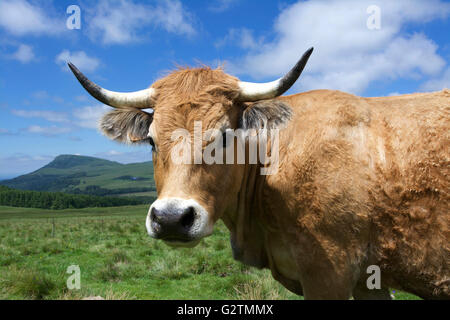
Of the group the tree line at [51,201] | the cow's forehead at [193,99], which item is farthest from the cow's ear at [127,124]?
the tree line at [51,201]

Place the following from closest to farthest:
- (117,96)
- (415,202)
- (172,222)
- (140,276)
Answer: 1. (172,222)
2. (415,202)
3. (117,96)
4. (140,276)

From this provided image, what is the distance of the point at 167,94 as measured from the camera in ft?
12.1

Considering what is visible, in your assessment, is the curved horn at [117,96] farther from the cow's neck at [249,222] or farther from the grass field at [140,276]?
the grass field at [140,276]

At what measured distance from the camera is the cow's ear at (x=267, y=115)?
12.0 feet

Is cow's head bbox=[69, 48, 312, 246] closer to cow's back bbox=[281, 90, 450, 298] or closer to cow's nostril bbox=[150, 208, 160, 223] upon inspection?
cow's nostril bbox=[150, 208, 160, 223]

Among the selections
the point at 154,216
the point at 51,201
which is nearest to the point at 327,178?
the point at 154,216

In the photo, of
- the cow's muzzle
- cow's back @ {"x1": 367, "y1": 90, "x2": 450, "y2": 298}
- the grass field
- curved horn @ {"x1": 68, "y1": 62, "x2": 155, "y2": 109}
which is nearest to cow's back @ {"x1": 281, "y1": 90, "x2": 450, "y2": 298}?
cow's back @ {"x1": 367, "y1": 90, "x2": 450, "y2": 298}

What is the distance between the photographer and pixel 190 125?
3.32 meters

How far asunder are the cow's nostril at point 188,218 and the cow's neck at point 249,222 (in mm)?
1216

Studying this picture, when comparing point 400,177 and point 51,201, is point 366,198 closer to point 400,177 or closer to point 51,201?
point 400,177

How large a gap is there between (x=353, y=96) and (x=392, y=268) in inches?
83.3

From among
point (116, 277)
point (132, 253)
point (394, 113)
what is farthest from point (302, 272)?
point (132, 253)

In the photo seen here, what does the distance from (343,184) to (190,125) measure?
177 centimetres
